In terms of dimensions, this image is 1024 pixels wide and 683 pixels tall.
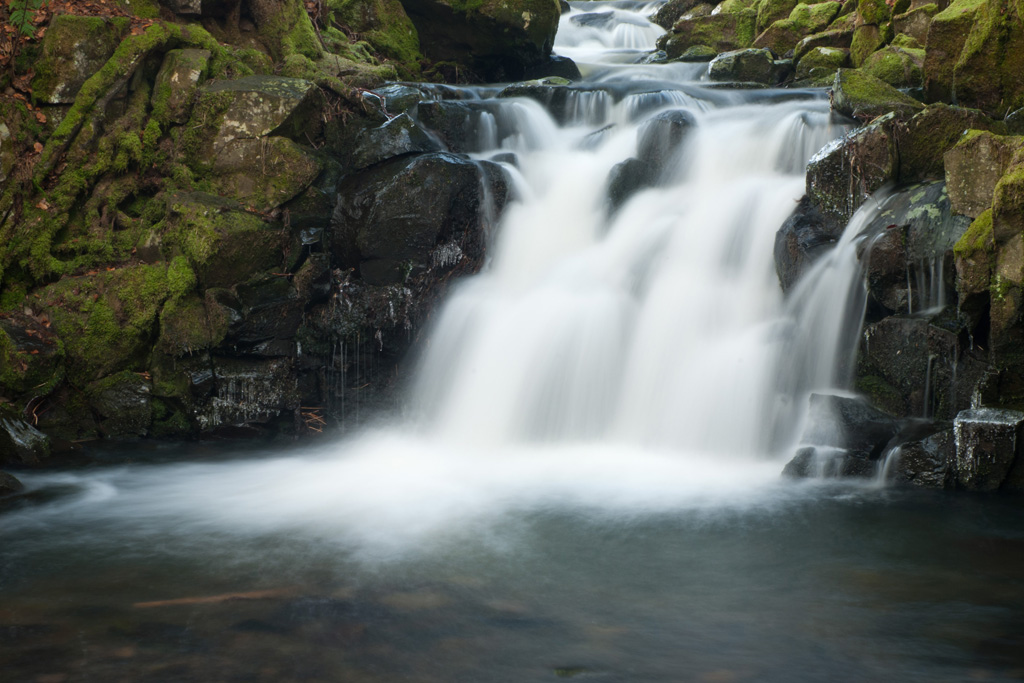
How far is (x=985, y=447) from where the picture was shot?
16.1ft

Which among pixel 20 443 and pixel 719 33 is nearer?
pixel 20 443

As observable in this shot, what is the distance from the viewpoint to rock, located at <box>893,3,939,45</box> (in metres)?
9.78

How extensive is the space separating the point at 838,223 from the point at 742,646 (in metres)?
4.35

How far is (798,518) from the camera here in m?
4.63

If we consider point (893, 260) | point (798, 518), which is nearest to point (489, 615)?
point (798, 518)

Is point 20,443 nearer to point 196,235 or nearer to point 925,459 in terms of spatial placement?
point 196,235

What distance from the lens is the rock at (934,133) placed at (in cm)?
611

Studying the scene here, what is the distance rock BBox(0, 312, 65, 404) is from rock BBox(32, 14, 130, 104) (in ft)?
7.12

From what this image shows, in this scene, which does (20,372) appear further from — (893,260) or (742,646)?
(893,260)

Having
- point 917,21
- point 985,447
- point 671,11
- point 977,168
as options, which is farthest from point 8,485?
point 671,11

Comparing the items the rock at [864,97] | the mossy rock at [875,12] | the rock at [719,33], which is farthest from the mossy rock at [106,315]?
the rock at [719,33]

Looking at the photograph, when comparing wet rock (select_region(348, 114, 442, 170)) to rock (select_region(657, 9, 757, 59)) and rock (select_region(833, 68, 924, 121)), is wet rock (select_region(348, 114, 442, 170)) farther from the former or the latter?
rock (select_region(657, 9, 757, 59))

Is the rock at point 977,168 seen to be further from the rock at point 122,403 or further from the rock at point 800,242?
the rock at point 122,403

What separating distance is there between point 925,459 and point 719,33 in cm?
1100
